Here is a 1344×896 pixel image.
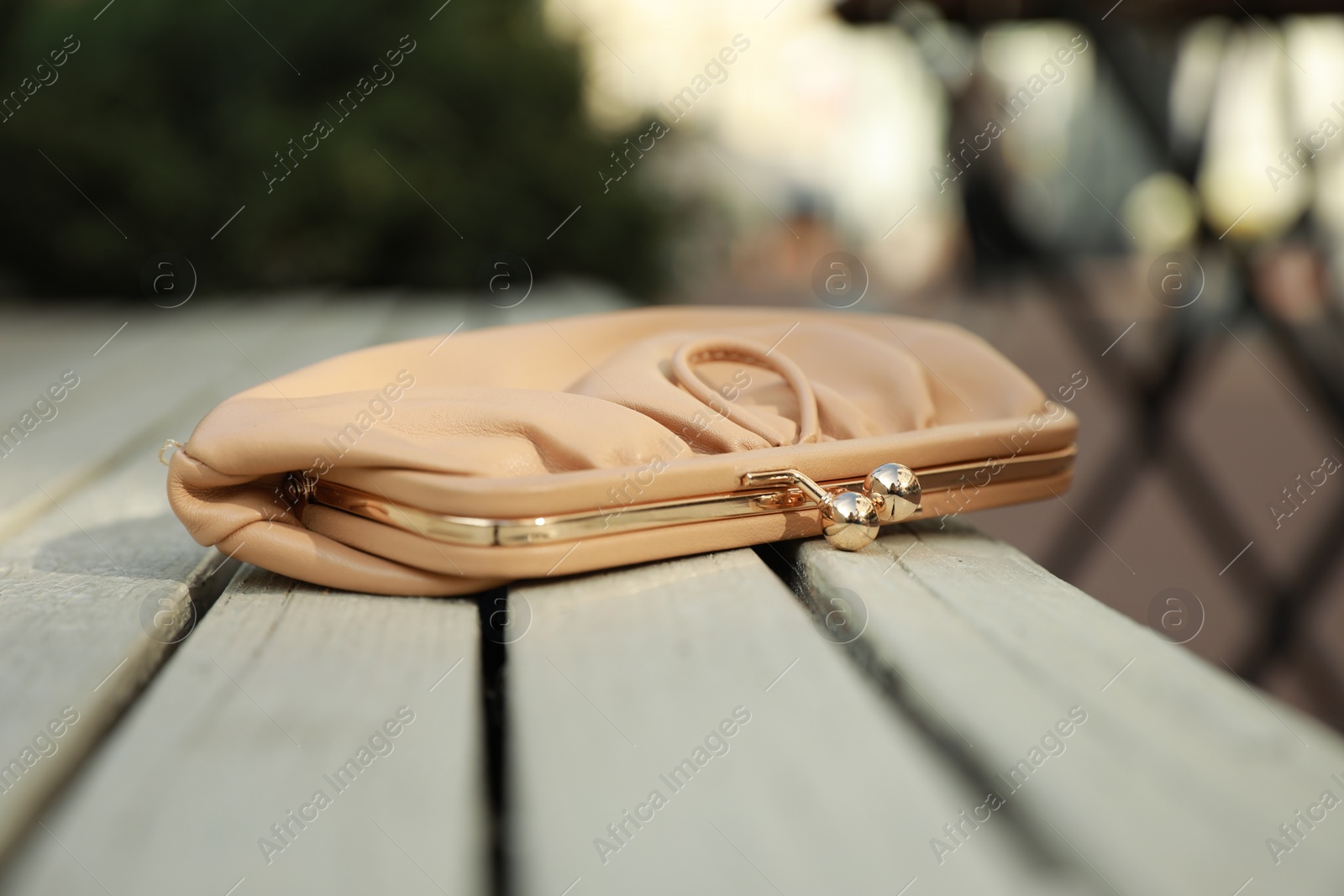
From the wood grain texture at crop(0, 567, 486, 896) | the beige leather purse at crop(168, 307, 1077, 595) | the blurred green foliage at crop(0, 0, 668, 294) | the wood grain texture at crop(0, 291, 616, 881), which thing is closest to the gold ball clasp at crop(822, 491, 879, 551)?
the beige leather purse at crop(168, 307, 1077, 595)

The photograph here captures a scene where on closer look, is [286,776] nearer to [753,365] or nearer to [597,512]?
[597,512]

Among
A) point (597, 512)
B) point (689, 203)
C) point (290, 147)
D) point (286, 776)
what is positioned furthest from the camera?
point (689, 203)

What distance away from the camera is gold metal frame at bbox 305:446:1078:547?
66cm

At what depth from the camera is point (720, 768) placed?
48 cm

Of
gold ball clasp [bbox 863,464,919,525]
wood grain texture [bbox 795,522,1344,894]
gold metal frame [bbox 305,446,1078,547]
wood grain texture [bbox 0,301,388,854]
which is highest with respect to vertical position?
wood grain texture [bbox 0,301,388,854]

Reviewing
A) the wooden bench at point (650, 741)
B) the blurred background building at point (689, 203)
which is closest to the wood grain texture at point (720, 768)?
the wooden bench at point (650, 741)

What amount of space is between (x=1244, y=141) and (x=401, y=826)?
22.3 ft

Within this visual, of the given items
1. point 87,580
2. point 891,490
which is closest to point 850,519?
point 891,490

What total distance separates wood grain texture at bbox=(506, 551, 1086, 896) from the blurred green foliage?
2.77 meters

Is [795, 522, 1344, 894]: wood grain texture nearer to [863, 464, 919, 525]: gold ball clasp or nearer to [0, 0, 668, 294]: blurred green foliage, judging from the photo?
[863, 464, 919, 525]: gold ball clasp

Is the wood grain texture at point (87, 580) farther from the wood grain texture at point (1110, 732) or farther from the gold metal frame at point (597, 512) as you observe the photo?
the wood grain texture at point (1110, 732)

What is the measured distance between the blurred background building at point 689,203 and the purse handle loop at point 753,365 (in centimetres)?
124

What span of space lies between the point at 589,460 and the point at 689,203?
10.7 ft

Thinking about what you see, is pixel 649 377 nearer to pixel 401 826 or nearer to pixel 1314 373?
pixel 401 826
